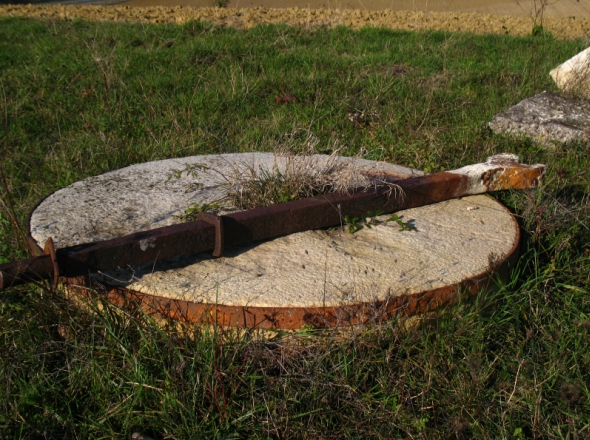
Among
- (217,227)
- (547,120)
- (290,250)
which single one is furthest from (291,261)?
(547,120)

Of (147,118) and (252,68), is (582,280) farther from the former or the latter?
(252,68)

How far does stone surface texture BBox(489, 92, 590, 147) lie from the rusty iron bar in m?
1.74

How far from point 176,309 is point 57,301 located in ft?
1.84

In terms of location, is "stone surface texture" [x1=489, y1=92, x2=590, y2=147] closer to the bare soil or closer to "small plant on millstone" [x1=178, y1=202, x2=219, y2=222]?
"small plant on millstone" [x1=178, y1=202, x2=219, y2=222]

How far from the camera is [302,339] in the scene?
2.29 m

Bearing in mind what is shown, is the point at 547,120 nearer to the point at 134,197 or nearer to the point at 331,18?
the point at 134,197

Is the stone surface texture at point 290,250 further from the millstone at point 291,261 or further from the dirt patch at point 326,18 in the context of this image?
the dirt patch at point 326,18

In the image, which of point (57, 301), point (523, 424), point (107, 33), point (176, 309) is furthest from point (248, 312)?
point (107, 33)

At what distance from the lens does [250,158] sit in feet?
12.2

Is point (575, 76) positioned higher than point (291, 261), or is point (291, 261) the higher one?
point (575, 76)

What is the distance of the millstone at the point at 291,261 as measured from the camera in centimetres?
229

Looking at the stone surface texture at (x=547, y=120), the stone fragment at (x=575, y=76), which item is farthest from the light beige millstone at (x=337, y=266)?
the stone fragment at (x=575, y=76)

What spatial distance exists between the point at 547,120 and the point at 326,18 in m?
6.42

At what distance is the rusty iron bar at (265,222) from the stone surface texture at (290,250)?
7 cm
